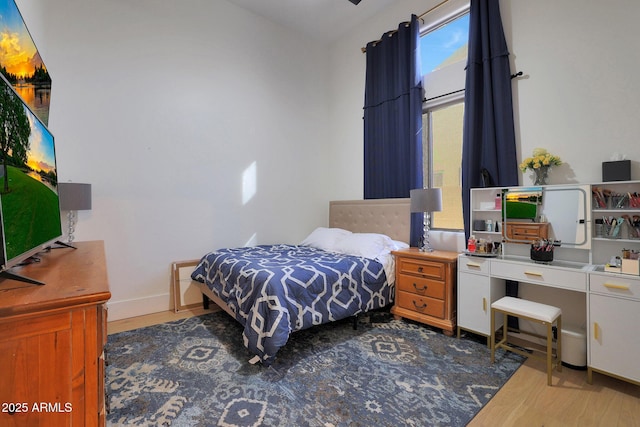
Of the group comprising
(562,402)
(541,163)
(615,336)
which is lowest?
(562,402)

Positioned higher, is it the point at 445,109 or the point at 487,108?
the point at 445,109

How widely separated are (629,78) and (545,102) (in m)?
0.50

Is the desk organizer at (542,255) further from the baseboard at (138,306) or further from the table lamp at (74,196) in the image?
the table lamp at (74,196)

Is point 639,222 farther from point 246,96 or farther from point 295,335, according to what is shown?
point 246,96

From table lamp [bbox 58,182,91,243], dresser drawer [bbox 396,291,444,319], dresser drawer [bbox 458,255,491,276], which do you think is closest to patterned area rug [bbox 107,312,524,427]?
dresser drawer [bbox 396,291,444,319]

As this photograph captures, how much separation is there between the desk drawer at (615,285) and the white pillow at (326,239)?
2.29 meters

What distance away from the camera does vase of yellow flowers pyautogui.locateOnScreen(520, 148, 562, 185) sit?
237 cm

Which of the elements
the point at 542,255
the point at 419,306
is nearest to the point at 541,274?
the point at 542,255

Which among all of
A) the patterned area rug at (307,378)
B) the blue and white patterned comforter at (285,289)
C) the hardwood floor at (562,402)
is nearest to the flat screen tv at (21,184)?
the patterned area rug at (307,378)

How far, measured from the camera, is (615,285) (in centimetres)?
184

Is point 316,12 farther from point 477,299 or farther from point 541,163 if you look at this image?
point 477,299

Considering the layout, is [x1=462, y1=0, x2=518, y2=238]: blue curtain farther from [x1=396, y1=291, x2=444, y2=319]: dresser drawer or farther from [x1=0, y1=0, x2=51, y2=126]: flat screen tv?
[x1=0, y1=0, x2=51, y2=126]: flat screen tv

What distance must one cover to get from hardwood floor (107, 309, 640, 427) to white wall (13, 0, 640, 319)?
1462 mm

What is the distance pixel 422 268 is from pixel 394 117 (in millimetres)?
1969
